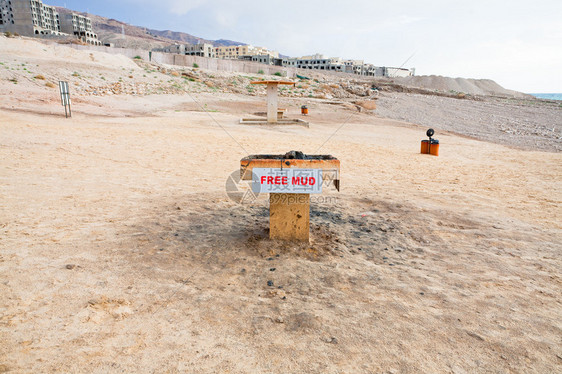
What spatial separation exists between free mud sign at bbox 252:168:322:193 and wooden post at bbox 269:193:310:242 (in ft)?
1.01

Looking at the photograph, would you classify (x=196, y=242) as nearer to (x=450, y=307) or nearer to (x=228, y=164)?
(x=450, y=307)

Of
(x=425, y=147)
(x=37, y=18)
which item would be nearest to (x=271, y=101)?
(x=425, y=147)

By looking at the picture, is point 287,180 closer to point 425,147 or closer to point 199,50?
point 425,147

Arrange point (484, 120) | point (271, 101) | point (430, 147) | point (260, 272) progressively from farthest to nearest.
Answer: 1. point (484, 120)
2. point (271, 101)
3. point (430, 147)
4. point (260, 272)

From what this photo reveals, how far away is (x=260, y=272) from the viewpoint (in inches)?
133

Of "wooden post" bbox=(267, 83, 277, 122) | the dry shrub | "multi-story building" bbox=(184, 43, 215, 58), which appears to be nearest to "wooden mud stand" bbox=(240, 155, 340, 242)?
"wooden post" bbox=(267, 83, 277, 122)

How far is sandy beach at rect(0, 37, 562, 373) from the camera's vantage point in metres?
2.24

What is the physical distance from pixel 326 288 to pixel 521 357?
1444 mm

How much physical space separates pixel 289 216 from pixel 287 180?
1.92ft

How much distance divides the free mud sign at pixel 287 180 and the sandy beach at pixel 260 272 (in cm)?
72

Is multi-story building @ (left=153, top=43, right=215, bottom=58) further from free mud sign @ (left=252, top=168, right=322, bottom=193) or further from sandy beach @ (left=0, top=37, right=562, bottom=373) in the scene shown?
free mud sign @ (left=252, top=168, right=322, bottom=193)

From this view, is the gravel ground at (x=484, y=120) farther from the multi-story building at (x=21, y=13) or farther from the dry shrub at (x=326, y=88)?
the multi-story building at (x=21, y=13)

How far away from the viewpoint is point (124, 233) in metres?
4.04

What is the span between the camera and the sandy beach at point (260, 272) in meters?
2.24
